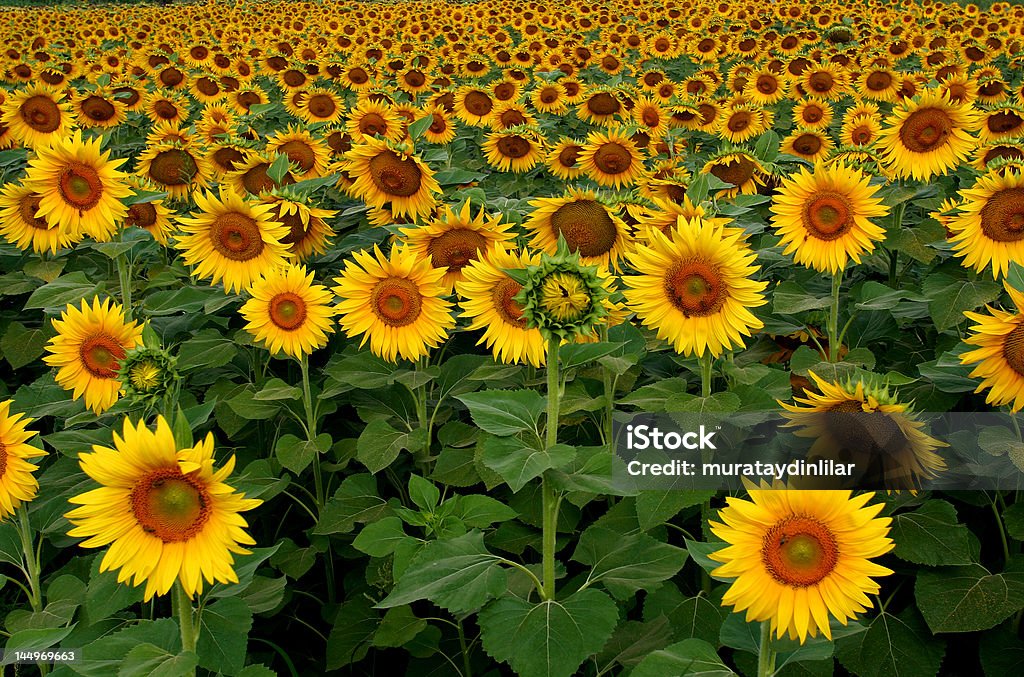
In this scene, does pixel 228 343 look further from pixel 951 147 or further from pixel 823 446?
pixel 951 147

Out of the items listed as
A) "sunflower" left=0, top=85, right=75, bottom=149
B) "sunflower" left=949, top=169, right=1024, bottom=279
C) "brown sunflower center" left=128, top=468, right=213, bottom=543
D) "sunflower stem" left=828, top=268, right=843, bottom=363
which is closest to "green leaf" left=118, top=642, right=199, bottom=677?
"brown sunflower center" left=128, top=468, right=213, bottom=543

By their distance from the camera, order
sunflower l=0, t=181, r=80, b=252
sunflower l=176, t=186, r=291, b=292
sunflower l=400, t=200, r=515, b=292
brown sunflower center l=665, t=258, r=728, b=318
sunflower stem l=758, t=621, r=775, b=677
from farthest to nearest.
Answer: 1. sunflower l=0, t=181, r=80, b=252
2. sunflower l=176, t=186, r=291, b=292
3. sunflower l=400, t=200, r=515, b=292
4. brown sunflower center l=665, t=258, r=728, b=318
5. sunflower stem l=758, t=621, r=775, b=677

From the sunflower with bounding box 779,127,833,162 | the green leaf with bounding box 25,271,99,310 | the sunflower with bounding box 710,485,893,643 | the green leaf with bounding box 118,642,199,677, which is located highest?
the sunflower with bounding box 779,127,833,162

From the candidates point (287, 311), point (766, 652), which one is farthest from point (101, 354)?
point (766, 652)

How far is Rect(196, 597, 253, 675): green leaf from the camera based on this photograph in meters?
1.79

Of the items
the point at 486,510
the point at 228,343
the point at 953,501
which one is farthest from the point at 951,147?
the point at 228,343

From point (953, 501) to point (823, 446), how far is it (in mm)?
791

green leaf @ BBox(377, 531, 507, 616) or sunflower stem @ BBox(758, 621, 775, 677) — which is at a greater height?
green leaf @ BBox(377, 531, 507, 616)

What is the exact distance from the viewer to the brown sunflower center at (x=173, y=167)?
3.81 m

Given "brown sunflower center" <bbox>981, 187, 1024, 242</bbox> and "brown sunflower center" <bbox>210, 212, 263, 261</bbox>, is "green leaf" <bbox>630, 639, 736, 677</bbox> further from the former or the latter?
"brown sunflower center" <bbox>210, 212, 263, 261</bbox>

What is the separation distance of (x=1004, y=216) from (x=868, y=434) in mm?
1140
